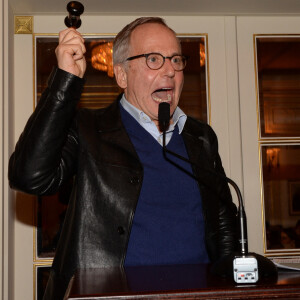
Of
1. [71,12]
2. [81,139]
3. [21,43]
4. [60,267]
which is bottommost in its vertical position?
[60,267]

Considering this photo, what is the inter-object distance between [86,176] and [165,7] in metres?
1.24

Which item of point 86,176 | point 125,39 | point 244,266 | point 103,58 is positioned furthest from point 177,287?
point 103,58

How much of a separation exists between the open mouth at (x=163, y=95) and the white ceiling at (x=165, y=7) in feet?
2.73

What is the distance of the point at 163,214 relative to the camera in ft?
4.79

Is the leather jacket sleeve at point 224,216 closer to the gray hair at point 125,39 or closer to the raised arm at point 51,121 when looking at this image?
the gray hair at point 125,39

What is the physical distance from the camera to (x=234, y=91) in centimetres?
247

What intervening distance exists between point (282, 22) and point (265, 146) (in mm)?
655

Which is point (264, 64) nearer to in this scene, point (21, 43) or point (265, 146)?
point (265, 146)

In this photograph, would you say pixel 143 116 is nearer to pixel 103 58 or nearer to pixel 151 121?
pixel 151 121

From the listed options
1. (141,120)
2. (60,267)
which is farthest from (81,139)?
(60,267)

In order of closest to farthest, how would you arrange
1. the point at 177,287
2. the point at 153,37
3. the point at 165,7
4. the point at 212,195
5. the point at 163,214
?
the point at 177,287 → the point at 163,214 → the point at 212,195 → the point at 153,37 → the point at 165,7

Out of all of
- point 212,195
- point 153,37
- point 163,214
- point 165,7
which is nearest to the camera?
point 163,214

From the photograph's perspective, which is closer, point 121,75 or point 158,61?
point 158,61

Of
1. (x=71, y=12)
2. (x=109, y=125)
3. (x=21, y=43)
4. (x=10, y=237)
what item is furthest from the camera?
(x=21, y=43)
